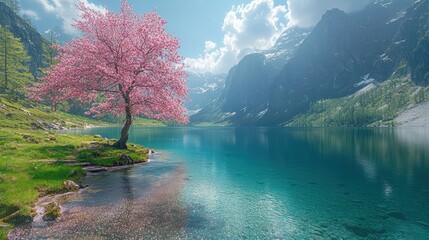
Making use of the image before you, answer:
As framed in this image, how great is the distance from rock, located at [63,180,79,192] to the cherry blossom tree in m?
18.3

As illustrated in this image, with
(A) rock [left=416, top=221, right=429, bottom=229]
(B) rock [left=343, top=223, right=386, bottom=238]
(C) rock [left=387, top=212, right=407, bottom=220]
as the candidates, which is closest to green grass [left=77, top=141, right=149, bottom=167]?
(B) rock [left=343, top=223, right=386, bottom=238]

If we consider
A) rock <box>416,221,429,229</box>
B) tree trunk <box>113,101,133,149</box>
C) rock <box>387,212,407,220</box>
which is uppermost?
tree trunk <box>113,101,133,149</box>

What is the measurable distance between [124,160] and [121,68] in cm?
1443

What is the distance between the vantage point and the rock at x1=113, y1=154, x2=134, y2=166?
37.1 meters

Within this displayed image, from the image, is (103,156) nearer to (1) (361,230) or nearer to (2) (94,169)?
(2) (94,169)

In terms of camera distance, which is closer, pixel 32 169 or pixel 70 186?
pixel 70 186

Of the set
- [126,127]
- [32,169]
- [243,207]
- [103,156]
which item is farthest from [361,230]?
[126,127]

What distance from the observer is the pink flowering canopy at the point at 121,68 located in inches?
1567

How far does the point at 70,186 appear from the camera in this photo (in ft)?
79.7

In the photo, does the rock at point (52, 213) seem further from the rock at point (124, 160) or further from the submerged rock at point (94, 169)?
the rock at point (124, 160)

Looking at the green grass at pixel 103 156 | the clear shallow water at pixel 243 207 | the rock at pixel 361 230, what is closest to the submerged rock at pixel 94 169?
the green grass at pixel 103 156

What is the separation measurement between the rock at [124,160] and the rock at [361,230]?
29711 millimetres

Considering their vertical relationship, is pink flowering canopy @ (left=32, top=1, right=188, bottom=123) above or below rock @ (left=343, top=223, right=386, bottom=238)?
above

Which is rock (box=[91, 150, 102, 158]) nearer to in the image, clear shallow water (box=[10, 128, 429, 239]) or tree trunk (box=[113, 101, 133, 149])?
tree trunk (box=[113, 101, 133, 149])
